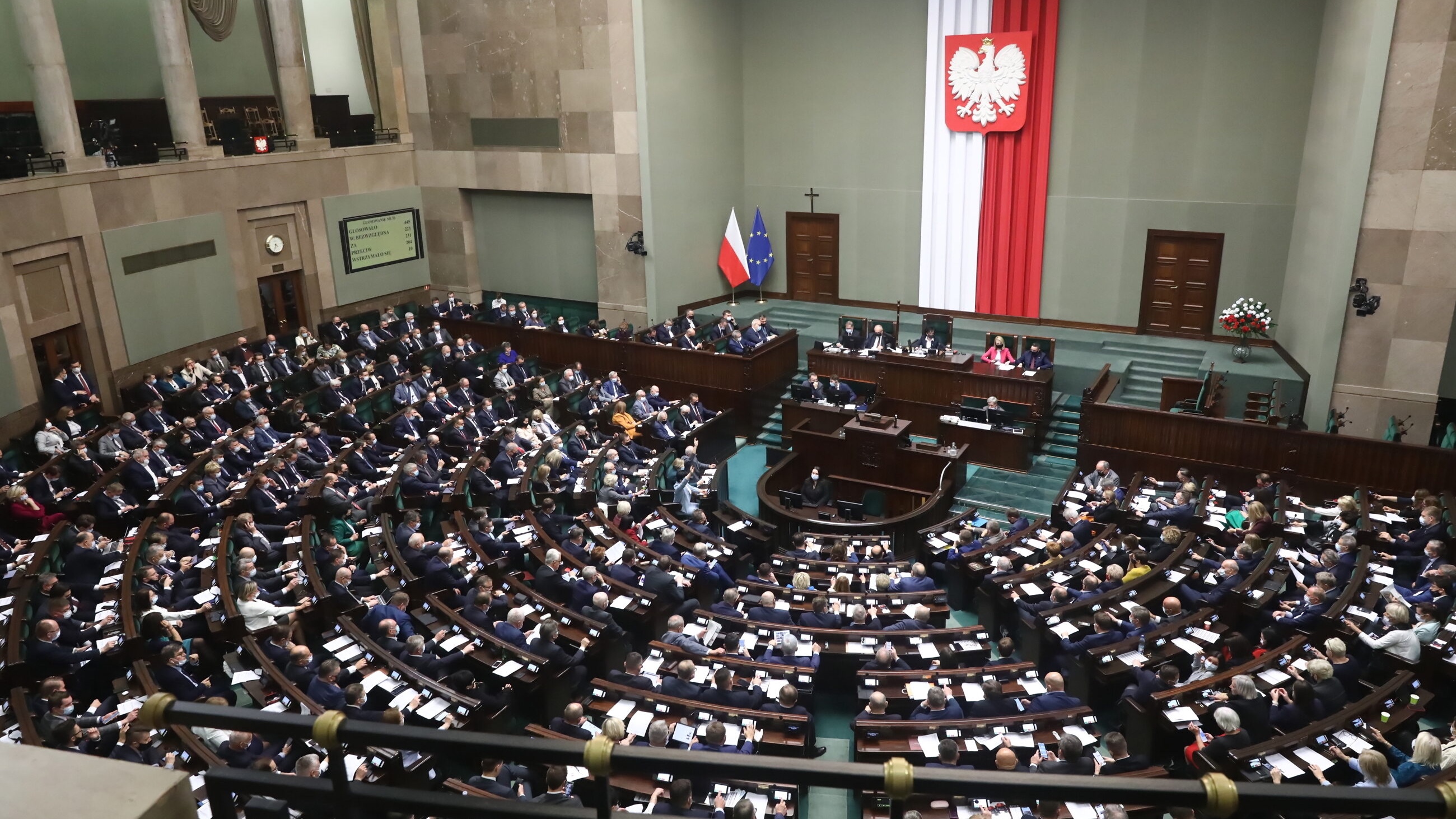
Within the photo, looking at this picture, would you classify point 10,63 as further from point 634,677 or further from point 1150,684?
point 1150,684

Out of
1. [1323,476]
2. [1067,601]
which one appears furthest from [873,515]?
[1323,476]

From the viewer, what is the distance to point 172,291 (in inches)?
683

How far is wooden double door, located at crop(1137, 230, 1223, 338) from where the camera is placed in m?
17.6

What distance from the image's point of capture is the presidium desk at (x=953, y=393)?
47.5ft

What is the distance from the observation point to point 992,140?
18.8m

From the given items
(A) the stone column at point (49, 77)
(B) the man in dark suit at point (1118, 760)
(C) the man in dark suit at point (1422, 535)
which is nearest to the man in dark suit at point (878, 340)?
(C) the man in dark suit at point (1422, 535)

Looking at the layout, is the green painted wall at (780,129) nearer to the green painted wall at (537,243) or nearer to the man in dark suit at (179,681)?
the green painted wall at (537,243)

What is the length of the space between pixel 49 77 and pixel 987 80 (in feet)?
52.3

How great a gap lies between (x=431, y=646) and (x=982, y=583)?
5.33 metres

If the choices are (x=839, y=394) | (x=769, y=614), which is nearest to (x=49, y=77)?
(x=839, y=394)

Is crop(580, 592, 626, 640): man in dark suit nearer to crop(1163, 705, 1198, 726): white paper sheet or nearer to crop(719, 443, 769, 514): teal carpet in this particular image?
crop(719, 443, 769, 514): teal carpet

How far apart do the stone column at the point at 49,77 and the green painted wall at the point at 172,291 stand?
5.06ft

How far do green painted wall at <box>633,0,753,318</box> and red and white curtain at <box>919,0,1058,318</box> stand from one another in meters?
4.29

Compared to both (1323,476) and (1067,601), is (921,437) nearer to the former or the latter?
(1323,476)
